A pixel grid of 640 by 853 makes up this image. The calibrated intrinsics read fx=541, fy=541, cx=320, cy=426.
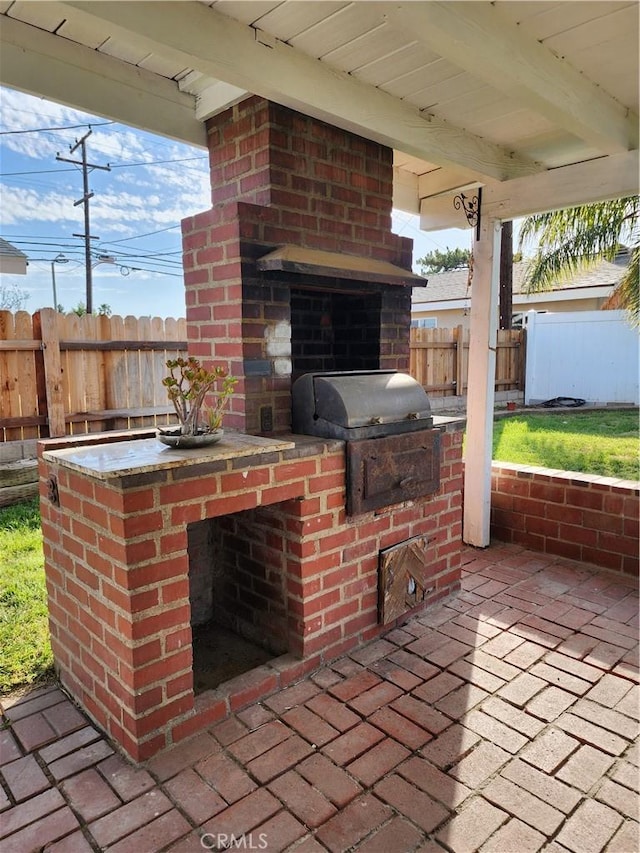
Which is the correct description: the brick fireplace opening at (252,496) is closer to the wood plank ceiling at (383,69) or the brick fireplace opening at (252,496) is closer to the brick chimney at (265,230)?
the brick chimney at (265,230)

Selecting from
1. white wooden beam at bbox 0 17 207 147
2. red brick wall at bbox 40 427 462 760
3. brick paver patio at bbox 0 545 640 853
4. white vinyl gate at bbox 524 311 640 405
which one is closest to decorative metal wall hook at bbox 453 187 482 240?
white wooden beam at bbox 0 17 207 147

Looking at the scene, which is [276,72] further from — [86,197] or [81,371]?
[86,197]

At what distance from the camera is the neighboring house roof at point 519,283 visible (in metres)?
12.6

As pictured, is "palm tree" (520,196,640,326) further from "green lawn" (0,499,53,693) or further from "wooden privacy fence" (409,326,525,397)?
"green lawn" (0,499,53,693)

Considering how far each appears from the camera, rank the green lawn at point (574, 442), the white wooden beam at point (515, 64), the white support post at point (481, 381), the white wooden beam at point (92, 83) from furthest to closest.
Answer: the green lawn at point (574, 442) → the white support post at point (481, 381) → the white wooden beam at point (92, 83) → the white wooden beam at point (515, 64)

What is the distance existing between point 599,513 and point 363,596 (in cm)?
169

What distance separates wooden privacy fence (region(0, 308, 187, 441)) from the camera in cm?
464

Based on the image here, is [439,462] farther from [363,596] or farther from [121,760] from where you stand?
[121,760]

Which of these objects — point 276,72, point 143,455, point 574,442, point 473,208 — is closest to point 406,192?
point 473,208

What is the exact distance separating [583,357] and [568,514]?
26.6ft

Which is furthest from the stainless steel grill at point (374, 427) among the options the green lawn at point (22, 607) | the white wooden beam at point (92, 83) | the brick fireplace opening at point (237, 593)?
the green lawn at point (22, 607)

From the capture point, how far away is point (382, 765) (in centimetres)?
172

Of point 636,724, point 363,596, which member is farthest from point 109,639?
point 636,724

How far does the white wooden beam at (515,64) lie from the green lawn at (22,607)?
2.69 m
